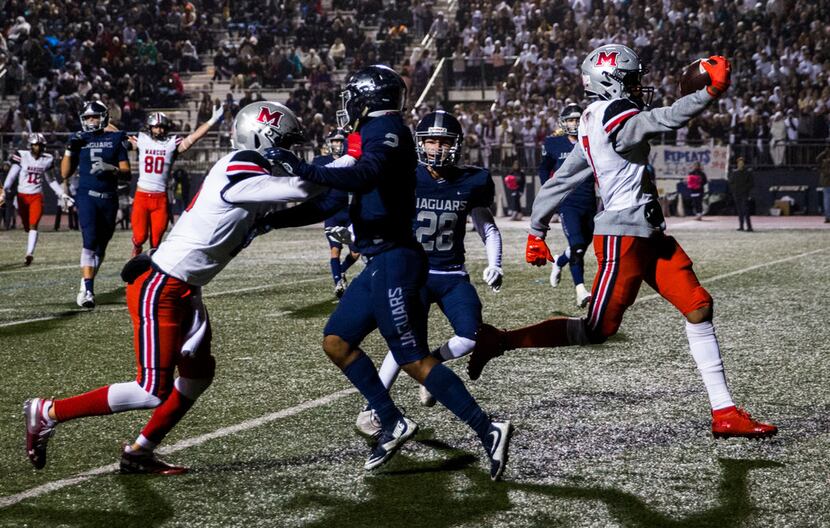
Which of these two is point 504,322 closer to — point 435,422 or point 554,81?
point 435,422

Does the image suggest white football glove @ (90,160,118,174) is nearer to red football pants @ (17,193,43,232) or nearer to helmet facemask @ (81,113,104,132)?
helmet facemask @ (81,113,104,132)

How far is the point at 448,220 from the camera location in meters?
5.97

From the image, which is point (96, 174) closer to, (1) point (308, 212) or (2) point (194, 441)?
(2) point (194, 441)

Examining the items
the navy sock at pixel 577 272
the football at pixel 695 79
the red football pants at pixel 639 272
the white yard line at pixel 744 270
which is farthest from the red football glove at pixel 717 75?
the white yard line at pixel 744 270

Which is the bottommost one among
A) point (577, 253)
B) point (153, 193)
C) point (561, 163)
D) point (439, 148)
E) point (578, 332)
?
point (577, 253)

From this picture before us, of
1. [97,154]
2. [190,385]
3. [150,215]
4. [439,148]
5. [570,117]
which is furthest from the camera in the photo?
[150,215]

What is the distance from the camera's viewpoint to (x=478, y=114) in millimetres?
30766

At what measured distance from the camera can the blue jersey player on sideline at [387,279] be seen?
443cm

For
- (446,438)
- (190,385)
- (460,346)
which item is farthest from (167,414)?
(460,346)

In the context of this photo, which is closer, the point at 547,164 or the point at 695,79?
the point at 695,79

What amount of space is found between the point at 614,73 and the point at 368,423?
6.81ft

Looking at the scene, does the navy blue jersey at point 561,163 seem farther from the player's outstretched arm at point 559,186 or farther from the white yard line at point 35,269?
the white yard line at point 35,269

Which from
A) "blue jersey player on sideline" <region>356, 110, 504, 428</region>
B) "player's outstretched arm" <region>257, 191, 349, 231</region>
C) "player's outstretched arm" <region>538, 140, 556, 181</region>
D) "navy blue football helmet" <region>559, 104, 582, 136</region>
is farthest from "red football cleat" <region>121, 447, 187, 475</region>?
"player's outstretched arm" <region>538, 140, 556, 181</region>

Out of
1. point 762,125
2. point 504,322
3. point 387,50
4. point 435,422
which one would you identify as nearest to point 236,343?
point 504,322
